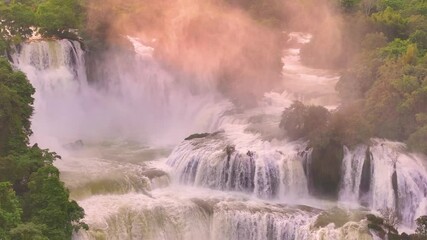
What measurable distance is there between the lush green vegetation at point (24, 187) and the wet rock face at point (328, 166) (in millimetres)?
11807

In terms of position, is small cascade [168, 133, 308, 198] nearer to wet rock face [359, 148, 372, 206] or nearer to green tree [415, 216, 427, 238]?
wet rock face [359, 148, 372, 206]

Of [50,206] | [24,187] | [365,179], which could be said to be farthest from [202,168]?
[50,206]

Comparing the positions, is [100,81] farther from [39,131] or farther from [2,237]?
[2,237]

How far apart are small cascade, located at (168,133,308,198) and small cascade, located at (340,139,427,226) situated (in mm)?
2436

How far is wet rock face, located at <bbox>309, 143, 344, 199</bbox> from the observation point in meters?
27.9

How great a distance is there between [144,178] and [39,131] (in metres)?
10.4

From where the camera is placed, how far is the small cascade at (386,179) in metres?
26.3

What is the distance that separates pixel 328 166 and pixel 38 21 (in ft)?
74.3

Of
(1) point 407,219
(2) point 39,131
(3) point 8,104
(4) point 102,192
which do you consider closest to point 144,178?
(4) point 102,192

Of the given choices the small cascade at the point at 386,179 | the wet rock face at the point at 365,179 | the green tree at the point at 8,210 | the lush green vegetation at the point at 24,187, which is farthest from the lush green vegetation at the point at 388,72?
the green tree at the point at 8,210

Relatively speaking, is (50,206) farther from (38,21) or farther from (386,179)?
(38,21)

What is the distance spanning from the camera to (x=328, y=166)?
28.0 metres

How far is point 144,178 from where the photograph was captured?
2850 cm

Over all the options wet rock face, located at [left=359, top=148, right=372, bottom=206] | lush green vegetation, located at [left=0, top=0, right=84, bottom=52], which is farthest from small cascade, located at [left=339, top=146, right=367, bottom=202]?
lush green vegetation, located at [left=0, top=0, right=84, bottom=52]
